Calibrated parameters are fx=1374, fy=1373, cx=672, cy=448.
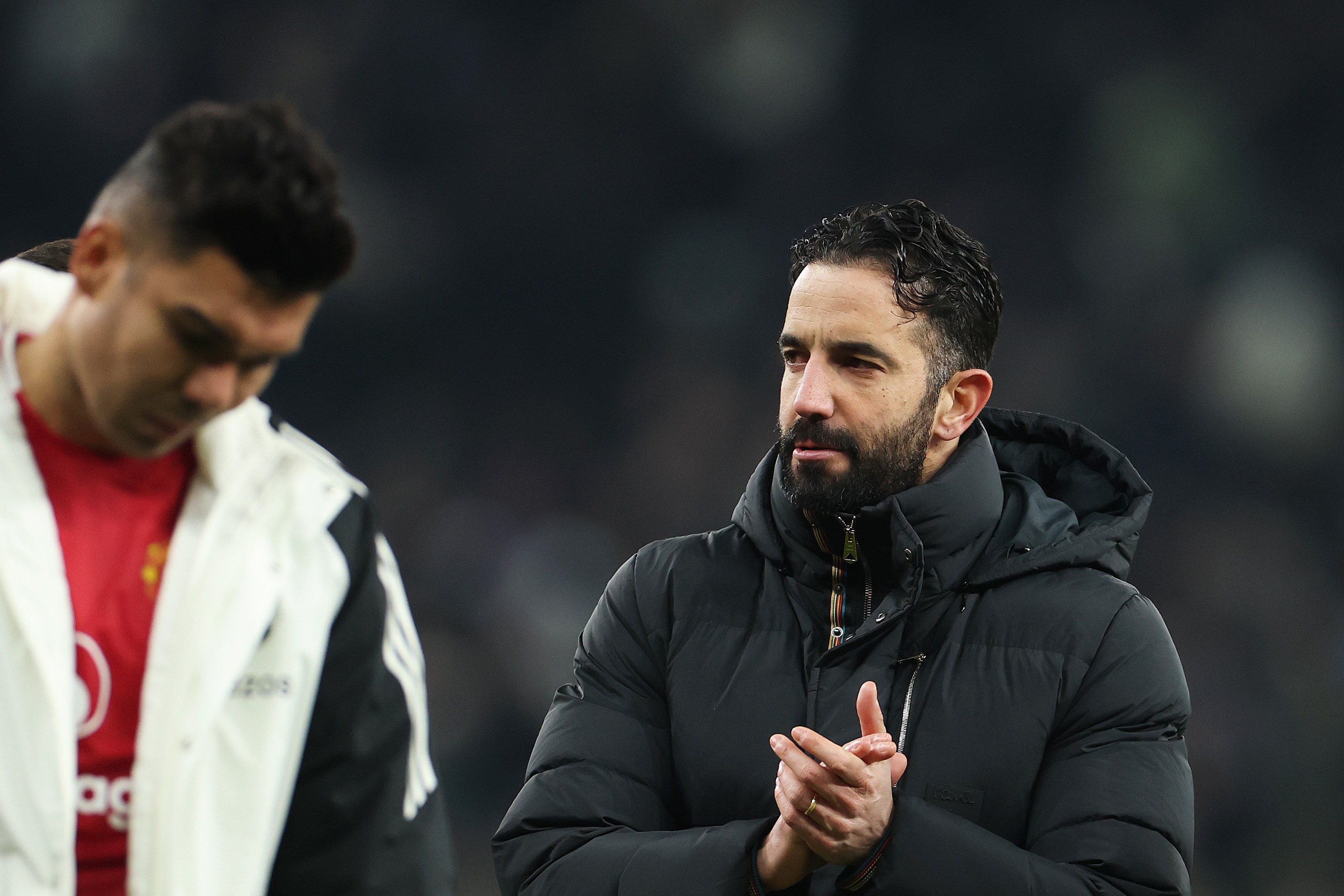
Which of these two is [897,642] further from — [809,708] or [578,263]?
[578,263]

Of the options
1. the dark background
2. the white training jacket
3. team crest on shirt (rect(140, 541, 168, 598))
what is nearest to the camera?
the white training jacket

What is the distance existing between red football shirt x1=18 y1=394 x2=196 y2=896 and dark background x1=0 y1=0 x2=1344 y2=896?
3.81 m

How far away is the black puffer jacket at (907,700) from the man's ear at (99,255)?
1.09 m

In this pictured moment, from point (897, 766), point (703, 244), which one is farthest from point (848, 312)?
point (703, 244)

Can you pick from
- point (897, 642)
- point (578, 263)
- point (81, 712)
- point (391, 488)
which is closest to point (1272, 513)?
point (578, 263)

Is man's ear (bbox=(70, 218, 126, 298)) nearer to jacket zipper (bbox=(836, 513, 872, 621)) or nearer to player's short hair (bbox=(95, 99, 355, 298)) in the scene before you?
player's short hair (bbox=(95, 99, 355, 298))

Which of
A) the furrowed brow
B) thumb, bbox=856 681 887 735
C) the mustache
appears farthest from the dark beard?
thumb, bbox=856 681 887 735

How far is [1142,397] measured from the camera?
17.5 ft

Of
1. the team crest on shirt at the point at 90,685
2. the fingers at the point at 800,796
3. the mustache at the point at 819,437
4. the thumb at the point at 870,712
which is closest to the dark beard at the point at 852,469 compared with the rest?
the mustache at the point at 819,437

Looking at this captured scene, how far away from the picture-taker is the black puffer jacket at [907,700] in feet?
6.02

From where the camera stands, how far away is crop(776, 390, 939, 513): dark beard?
2068 mm

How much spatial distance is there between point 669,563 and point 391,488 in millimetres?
3376

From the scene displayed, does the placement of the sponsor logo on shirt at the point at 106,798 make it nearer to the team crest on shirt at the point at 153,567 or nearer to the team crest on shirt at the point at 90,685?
the team crest on shirt at the point at 90,685

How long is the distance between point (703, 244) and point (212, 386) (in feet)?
15.4
